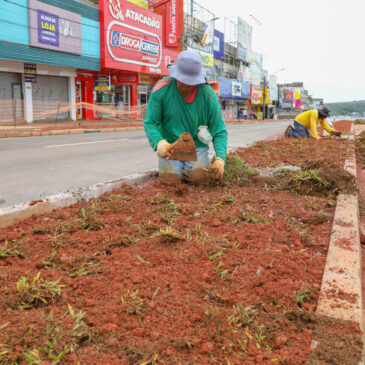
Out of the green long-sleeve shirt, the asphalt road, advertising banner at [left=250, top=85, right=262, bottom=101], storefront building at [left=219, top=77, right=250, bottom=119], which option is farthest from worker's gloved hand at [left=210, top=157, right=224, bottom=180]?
advertising banner at [left=250, top=85, right=262, bottom=101]

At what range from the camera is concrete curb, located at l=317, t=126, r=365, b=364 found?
174 centimetres

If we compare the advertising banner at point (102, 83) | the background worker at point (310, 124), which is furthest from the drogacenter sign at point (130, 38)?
the background worker at point (310, 124)

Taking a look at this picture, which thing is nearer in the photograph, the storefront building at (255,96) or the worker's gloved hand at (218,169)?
the worker's gloved hand at (218,169)

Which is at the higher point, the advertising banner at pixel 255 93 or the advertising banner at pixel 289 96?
the advertising banner at pixel 289 96

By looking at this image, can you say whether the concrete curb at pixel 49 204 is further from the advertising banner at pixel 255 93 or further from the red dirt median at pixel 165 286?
the advertising banner at pixel 255 93

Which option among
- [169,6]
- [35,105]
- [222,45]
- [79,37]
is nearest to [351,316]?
[35,105]

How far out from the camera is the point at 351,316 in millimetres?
1702

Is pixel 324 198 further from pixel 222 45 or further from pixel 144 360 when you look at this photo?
pixel 222 45

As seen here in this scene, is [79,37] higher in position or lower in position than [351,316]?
higher

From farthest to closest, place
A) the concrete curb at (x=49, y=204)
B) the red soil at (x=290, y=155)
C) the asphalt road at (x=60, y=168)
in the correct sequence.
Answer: the red soil at (x=290, y=155), the asphalt road at (x=60, y=168), the concrete curb at (x=49, y=204)

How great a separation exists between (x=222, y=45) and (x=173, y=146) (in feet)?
146

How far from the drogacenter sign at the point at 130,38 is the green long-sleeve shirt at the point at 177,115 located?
1962 cm

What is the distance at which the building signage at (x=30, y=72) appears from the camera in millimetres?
19281

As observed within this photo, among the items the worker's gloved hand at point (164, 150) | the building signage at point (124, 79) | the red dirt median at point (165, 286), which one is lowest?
the red dirt median at point (165, 286)
